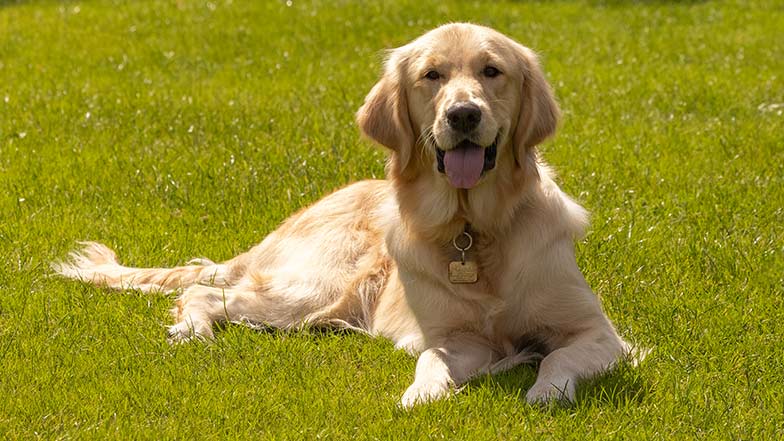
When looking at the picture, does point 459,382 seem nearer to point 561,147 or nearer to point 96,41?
point 561,147

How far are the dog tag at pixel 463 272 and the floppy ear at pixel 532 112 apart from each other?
19.2 inches

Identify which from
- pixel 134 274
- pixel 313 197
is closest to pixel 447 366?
pixel 134 274

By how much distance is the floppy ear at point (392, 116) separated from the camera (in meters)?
5.14

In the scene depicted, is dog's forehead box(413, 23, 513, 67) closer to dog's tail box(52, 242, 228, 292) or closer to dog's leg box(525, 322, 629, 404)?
dog's leg box(525, 322, 629, 404)

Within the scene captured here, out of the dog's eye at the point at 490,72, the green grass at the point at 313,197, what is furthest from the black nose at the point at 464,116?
the green grass at the point at 313,197

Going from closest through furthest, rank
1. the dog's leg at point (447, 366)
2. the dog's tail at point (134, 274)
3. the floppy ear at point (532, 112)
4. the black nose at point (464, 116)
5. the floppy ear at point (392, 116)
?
the dog's leg at point (447, 366) < the black nose at point (464, 116) < the floppy ear at point (532, 112) < the floppy ear at point (392, 116) < the dog's tail at point (134, 274)

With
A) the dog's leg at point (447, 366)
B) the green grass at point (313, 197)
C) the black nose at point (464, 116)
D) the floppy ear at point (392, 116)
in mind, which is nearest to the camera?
the green grass at point (313, 197)

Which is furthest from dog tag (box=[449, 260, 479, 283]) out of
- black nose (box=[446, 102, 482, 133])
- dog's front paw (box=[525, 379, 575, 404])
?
dog's front paw (box=[525, 379, 575, 404])

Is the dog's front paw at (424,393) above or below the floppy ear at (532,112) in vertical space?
below

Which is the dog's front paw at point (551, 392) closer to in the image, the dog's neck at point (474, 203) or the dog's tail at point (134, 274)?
the dog's neck at point (474, 203)

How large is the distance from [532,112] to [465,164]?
1.43ft

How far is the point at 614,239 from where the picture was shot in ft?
20.2

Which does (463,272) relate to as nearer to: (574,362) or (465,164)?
(465,164)

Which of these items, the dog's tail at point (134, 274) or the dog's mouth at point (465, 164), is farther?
the dog's tail at point (134, 274)
